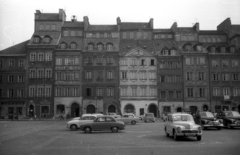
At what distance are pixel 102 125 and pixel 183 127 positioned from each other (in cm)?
888

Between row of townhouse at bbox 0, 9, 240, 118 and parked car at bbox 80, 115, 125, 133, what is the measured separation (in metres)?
32.8

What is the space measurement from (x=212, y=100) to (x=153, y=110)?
41.5 feet

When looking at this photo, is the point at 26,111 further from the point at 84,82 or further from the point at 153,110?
the point at 153,110

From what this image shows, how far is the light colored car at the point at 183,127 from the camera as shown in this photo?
62.5ft

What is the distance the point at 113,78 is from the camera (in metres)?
59.4

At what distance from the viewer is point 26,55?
5903 cm

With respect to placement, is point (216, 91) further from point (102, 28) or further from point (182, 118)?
point (182, 118)

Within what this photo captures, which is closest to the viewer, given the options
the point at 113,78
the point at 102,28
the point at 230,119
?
the point at 230,119

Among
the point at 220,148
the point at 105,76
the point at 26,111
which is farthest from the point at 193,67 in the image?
the point at 220,148

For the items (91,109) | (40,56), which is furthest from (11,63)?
(91,109)

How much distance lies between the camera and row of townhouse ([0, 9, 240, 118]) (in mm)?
58250

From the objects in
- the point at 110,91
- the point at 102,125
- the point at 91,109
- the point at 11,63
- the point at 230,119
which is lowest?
the point at 91,109

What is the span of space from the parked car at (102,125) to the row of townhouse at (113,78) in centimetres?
3276

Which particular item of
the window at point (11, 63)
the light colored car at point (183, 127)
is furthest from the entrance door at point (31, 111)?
the light colored car at point (183, 127)
